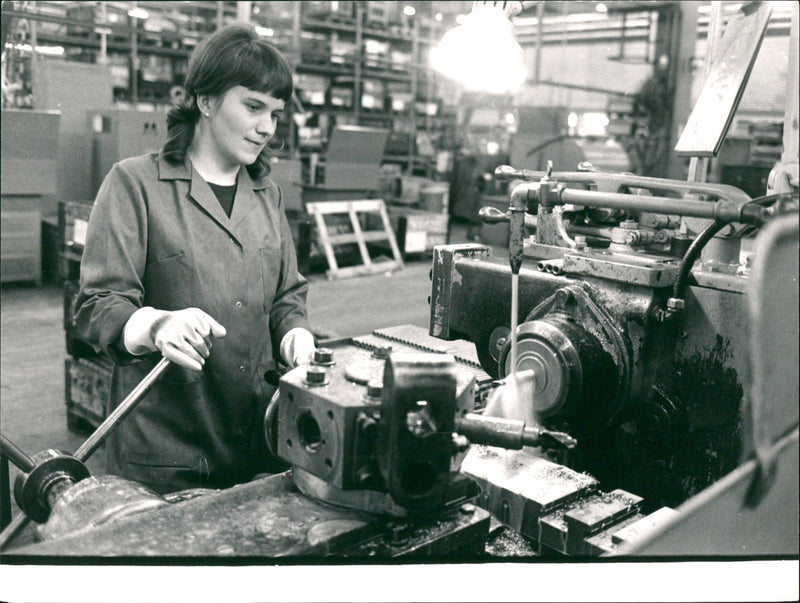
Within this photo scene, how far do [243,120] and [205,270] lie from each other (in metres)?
0.26

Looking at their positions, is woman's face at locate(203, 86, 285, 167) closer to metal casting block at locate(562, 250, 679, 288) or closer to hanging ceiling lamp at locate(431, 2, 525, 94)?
hanging ceiling lamp at locate(431, 2, 525, 94)

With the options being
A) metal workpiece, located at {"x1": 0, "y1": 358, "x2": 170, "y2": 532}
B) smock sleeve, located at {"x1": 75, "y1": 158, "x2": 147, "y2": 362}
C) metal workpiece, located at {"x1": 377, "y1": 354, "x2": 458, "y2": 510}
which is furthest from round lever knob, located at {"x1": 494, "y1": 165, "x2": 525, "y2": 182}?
metal workpiece, located at {"x1": 0, "y1": 358, "x2": 170, "y2": 532}

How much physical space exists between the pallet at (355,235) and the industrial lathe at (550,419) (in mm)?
458

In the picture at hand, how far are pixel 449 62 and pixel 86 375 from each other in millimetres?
1650

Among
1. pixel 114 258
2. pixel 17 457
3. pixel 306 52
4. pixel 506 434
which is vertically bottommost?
pixel 17 457

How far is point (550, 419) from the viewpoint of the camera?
98 cm

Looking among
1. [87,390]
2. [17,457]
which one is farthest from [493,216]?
[87,390]

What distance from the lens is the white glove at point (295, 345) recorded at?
1251 millimetres

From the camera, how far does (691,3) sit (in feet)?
3.98

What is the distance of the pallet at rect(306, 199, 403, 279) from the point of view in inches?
63.8

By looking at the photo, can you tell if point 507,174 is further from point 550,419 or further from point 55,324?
point 55,324

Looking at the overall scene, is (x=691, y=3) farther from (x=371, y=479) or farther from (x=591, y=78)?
(x=371, y=479)

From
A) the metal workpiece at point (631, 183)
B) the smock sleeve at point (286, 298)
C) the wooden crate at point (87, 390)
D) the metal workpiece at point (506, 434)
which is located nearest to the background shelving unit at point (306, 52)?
the wooden crate at point (87, 390)

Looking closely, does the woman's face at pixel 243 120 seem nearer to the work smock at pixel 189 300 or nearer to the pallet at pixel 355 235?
the work smock at pixel 189 300
